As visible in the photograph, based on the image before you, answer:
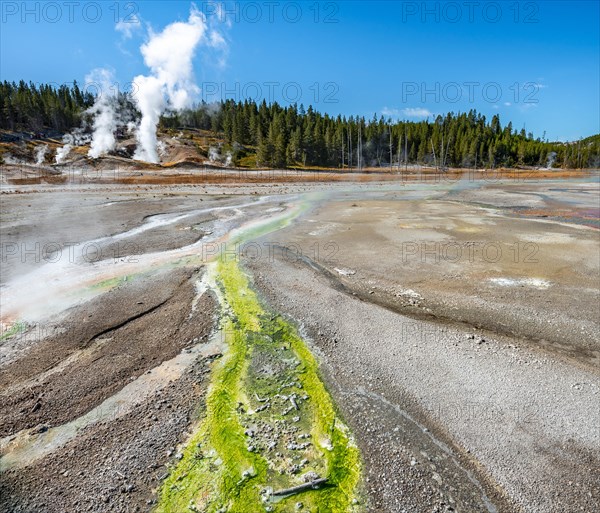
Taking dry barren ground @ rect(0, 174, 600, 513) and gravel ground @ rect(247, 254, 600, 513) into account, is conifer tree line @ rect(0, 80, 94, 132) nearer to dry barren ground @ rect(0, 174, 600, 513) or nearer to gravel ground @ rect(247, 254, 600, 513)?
dry barren ground @ rect(0, 174, 600, 513)

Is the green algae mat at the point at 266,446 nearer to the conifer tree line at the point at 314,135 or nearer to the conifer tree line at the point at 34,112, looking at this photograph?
the conifer tree line at the point at 314,135

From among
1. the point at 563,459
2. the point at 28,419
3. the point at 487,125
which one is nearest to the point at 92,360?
the point at 28,419

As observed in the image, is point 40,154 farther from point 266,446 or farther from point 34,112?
point 266,446

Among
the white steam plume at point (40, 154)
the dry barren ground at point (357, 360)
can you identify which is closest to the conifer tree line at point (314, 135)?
the white steam plume at point (40, 154)

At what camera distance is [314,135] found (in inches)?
3337

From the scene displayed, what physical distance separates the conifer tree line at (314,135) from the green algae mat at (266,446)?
70.3 m

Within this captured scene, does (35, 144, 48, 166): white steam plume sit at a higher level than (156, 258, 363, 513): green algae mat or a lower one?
higher

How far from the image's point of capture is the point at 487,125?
137125 millimetres

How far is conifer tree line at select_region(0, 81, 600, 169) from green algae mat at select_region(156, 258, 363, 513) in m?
70.3

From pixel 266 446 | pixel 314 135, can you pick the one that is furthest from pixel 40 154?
pixel 266 446

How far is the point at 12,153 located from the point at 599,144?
179625mm

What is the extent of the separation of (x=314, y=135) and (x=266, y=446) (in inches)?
3378

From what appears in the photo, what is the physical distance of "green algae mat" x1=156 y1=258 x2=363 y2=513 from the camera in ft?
14.5

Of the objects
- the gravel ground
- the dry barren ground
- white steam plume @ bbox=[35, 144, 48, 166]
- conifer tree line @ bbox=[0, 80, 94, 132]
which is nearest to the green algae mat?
the dry barren ground
